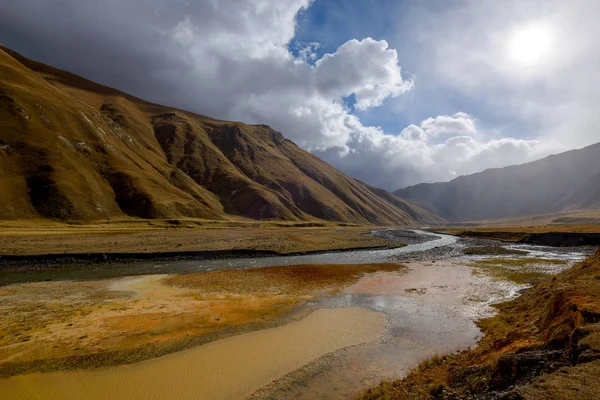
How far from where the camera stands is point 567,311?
45.7 ft

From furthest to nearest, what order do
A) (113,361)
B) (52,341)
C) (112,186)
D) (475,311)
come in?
(112,186), (475,311), (52,341), (113,361)

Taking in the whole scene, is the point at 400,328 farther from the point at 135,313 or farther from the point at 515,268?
the point at 515,268

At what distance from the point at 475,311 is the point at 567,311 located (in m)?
12.3

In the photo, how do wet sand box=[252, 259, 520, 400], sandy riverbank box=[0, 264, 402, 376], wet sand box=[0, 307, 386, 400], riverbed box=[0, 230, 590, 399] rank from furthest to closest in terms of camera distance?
1. sandy riverbank box=[0, 264, 402, 376]
2. wet sand box=[252, 259, 520, 400]
3. riverbed box=[0, 230, 590, 399]
4. wet sand box=[0, 307, 386, 400]

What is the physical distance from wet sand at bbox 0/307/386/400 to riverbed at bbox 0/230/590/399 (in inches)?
2.0

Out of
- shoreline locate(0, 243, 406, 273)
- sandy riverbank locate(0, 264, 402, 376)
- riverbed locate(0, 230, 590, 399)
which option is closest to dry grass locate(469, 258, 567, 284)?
riverbed locate(0, 230, 590, 399)

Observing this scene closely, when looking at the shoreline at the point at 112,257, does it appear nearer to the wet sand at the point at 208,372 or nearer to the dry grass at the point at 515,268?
the dry grass at the point at 515,268

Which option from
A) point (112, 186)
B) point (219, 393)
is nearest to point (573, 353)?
point (219, 393)

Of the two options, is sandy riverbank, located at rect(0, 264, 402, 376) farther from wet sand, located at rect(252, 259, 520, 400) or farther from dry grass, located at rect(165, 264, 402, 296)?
wet sand, located at rect(252, 259, 520, 400)

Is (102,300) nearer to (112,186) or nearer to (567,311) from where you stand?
(567,311)

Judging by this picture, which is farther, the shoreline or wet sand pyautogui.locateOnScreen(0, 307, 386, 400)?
the shoreline

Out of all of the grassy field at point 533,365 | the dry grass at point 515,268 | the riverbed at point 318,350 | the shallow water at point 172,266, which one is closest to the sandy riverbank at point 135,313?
the riverbed at point 318,350

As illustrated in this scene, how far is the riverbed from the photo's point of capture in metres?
14.4

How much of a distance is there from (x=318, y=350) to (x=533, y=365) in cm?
1131
